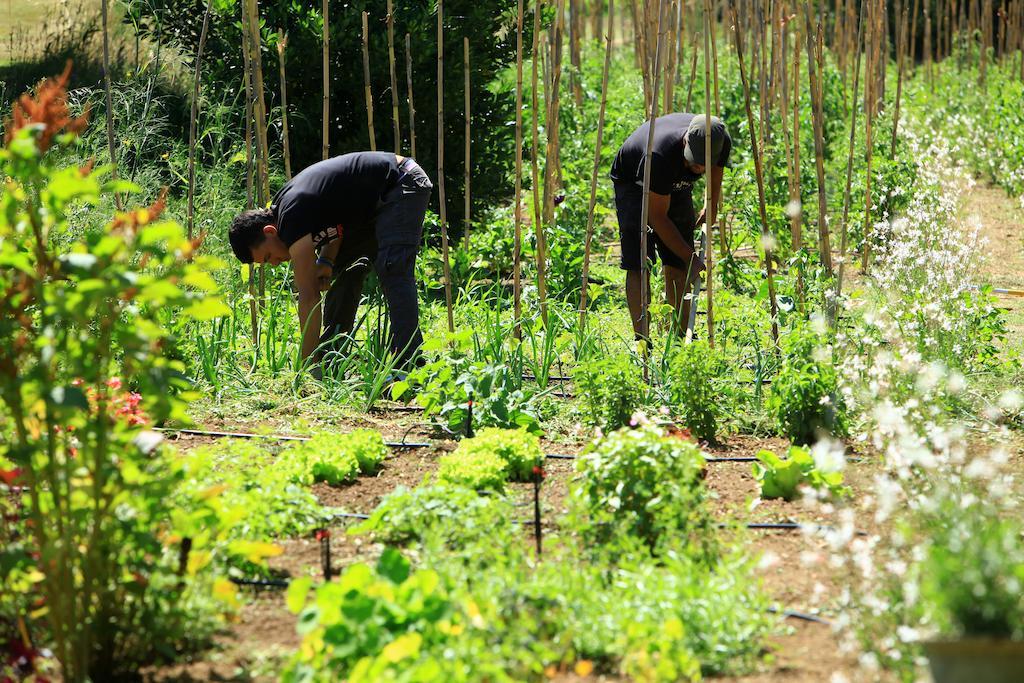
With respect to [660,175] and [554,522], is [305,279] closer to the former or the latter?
[660,175]

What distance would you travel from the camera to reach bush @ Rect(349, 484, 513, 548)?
3258 millimetres

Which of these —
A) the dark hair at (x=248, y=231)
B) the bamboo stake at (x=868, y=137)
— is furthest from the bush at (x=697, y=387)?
the bamboo stake at (x=868, y=137)

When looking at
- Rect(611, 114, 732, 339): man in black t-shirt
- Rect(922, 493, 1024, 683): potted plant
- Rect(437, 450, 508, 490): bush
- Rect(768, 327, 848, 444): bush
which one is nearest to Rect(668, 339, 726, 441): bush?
Rect(768, 327, 848, 444): bush

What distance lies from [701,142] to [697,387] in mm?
1394

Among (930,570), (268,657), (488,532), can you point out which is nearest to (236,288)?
(488,532)

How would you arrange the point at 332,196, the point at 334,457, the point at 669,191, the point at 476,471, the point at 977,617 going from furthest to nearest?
the point at 669,191, the point at 332,196, the point at 334,457, the point at 476,471, the point at 977,617

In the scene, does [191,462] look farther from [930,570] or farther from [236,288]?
[236,288]

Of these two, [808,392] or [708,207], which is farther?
[708,207]

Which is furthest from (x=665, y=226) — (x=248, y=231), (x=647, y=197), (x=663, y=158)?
(x=248, y=231)

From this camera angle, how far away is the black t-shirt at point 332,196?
202 inches

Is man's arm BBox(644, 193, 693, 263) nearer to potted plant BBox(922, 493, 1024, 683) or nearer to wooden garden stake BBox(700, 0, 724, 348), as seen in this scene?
wooden garden stake BBox(700, 0, 724, 348)

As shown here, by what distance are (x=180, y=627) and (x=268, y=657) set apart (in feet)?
0.73

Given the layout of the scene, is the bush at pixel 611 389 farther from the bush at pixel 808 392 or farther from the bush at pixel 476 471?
the bush at pixel 476 471

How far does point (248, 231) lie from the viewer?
5129 millimetres
